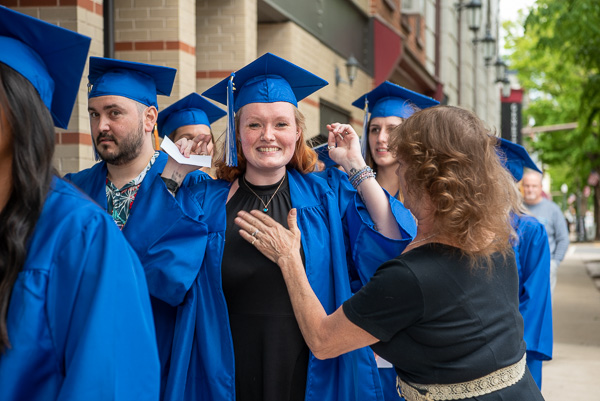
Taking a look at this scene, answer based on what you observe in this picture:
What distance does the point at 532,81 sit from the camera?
29859mm

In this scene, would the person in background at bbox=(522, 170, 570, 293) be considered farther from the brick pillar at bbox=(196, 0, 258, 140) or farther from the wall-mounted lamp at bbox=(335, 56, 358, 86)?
the wall-mounted lamp at bbox=(335, 56, 358, 86)

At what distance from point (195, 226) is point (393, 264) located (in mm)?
876

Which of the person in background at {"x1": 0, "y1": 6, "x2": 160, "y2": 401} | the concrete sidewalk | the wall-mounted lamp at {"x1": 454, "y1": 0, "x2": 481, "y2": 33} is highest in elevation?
the wall-mounted lamp at {"x1": 454, "y1": 0, "x2": 481, "y2": 33}

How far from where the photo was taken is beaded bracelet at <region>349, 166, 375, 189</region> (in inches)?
110

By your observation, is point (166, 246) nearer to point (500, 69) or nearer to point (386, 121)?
point (386, 121)

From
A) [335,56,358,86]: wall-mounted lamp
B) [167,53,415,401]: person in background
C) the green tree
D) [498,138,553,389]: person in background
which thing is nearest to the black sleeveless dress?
[167,53,415,401]: person in background

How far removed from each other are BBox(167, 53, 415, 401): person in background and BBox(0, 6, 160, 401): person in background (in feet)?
3.32

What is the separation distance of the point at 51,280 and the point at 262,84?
1549mm

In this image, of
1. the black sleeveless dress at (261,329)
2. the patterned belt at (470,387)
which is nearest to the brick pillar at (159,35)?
the black sleeveless dress at (261,329)

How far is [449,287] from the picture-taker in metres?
2.03

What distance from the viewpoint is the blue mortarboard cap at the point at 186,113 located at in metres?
4.56

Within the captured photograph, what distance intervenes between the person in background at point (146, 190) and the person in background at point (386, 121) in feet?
3.62

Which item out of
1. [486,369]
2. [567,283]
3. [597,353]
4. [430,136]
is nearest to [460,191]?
[430,136]

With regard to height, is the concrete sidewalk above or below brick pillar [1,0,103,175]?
below
